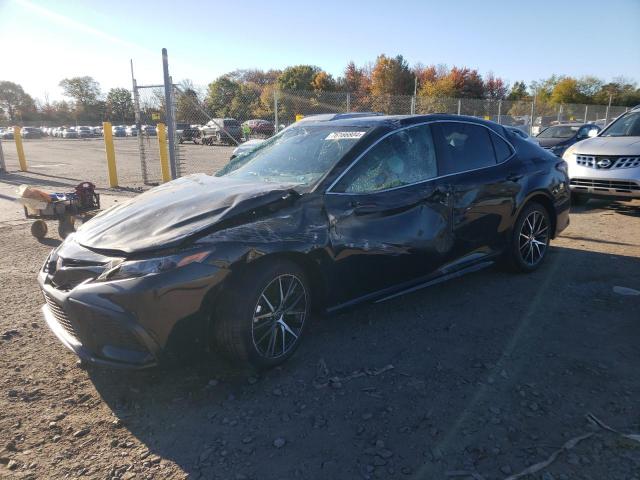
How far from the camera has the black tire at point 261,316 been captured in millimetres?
2842

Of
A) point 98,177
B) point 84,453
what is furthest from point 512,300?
point 98,177

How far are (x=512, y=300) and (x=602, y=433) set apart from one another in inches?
76.3

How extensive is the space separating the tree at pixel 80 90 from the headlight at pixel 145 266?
89712 millimetres

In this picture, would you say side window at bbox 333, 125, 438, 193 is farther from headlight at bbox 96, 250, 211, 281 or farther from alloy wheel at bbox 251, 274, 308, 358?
headlight at bbox 96, 250, 211, 281

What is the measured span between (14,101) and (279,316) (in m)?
93.5

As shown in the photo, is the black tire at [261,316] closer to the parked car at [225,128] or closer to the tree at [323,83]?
the parked car at [225,128]

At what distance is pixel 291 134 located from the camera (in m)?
4.41

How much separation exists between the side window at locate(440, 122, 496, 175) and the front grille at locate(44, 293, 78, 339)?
309 cm

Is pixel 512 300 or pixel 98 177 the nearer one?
pixel 512 300

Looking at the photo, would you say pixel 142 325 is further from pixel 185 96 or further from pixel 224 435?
pixel 185 96

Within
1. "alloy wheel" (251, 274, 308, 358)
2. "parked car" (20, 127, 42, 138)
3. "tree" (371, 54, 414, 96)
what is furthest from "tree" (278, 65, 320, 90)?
"alloy wheel" (251, 274, 308, 358)

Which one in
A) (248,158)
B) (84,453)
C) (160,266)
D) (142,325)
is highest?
(248,158)

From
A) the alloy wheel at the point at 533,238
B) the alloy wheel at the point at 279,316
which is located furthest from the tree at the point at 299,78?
the alloy wheel at the point at 279,316

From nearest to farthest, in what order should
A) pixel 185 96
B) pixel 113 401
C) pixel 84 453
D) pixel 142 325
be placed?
1. pixel 84 453
2. pixel 142 325
3. pixel 113 401
4. pixel 185 96
